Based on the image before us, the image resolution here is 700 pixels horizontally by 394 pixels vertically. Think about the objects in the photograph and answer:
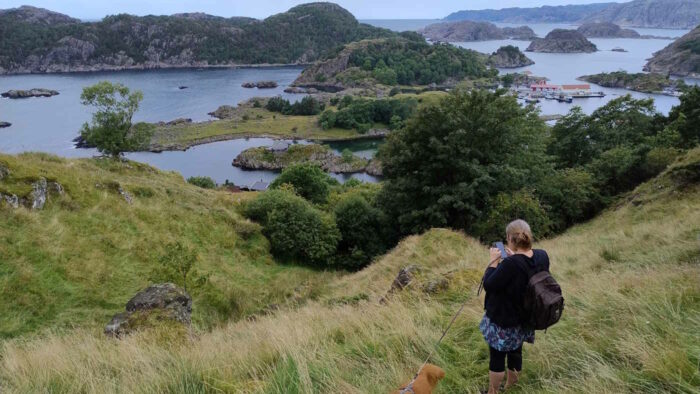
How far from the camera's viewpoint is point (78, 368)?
16.3ft

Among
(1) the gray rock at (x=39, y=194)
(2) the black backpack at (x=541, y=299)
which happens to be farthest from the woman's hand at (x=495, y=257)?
(1) the gray rock at (x=39, y=194)

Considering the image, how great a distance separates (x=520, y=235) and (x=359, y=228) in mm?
22502

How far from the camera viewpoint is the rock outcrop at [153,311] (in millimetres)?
7949

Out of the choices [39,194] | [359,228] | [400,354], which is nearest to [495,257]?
[400,354]

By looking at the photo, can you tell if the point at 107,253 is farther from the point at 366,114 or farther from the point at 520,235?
the point at 366,114

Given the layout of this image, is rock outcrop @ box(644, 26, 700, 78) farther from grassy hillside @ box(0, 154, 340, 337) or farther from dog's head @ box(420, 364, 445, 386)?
dog's head @ box(420, 364, 445, 386)

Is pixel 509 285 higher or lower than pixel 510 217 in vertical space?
higher

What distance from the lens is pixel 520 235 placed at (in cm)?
395

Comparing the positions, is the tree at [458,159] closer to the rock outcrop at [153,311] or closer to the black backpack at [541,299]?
the rock outcrop at [153,311]

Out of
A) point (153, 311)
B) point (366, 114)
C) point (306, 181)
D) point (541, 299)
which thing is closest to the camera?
point (541, 299)

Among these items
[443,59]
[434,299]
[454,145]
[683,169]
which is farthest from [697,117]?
[443,59]

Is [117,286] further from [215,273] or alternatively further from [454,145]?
[454,145]

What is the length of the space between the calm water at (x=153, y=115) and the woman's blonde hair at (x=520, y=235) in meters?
80.3

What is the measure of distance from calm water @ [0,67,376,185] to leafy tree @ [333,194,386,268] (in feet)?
189
